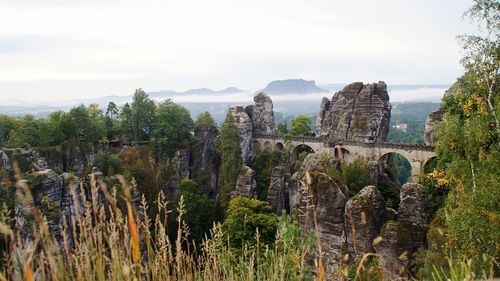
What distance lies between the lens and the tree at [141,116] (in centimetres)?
4038

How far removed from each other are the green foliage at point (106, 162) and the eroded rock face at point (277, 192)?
13.0 metres

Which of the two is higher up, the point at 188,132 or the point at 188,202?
the point at 188,132

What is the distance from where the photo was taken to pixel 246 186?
108ft

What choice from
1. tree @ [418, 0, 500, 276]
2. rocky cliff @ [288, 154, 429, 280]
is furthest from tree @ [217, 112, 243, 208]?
tree @ [418, 0, 500, 276]

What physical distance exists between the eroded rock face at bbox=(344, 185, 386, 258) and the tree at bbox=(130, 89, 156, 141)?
94.3 ft

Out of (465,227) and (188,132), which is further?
(188,132)

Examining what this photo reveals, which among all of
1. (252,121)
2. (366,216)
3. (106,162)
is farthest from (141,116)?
(366,216)

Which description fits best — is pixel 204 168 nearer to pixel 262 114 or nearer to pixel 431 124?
pixel 262 114

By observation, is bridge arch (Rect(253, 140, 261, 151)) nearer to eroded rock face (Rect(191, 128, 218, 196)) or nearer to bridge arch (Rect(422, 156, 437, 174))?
eroded rock face (Rect(191, 128, 218, 196))

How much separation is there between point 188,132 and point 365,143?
18.0 metres

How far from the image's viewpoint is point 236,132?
38.7m

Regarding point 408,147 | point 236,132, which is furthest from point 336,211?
point 236,132

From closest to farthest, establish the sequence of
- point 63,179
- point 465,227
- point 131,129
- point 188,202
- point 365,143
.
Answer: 1. point 465,227
2. point 63,179
3. point 188,202
4. point 365,143
5. point 131,129

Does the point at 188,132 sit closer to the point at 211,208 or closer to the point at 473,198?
the point at 211,208
